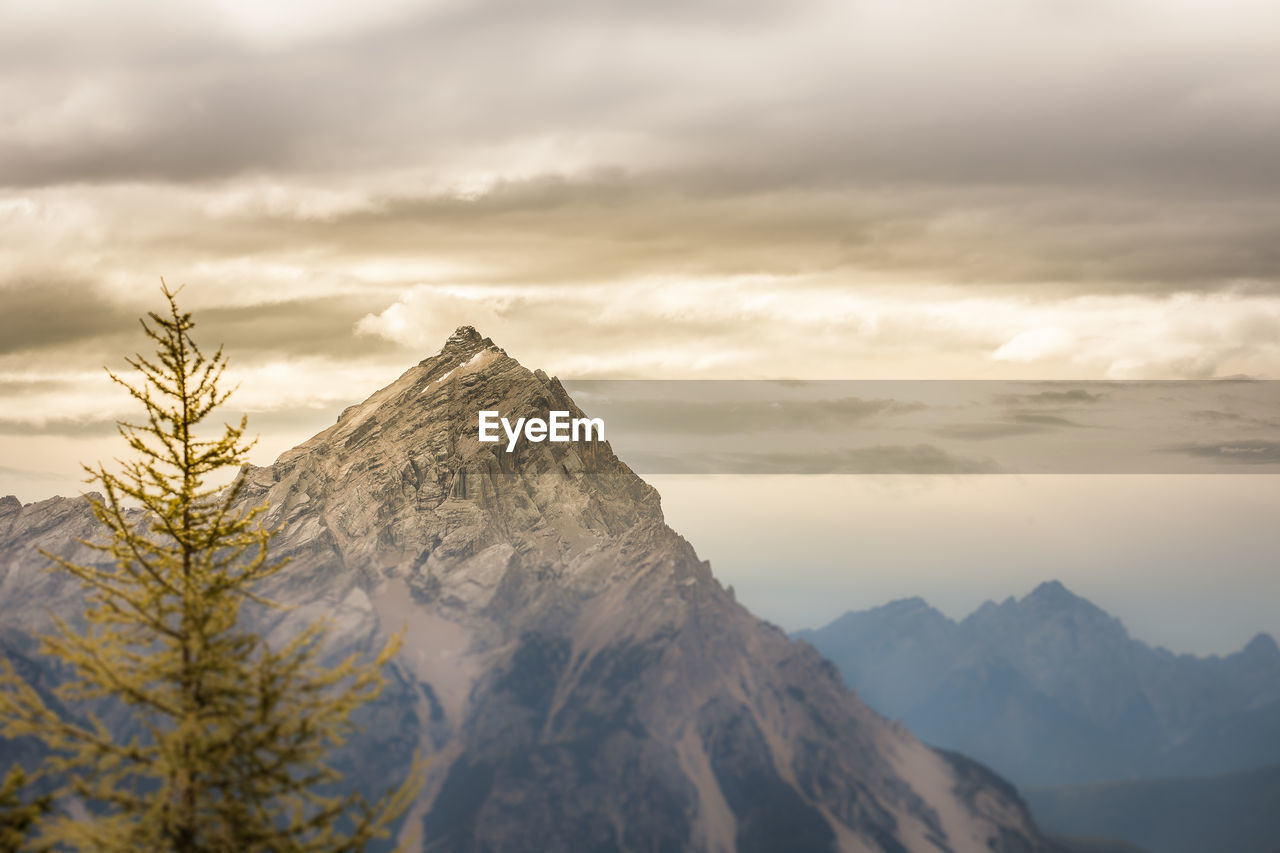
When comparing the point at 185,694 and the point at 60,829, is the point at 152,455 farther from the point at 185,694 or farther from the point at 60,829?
the point at 60,829

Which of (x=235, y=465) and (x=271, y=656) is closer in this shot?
(x=271, y=656)

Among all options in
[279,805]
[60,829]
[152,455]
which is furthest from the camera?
[152,455]

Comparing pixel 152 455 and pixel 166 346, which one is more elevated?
pixel 166 346

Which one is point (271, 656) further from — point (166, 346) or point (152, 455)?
point (166, 346)

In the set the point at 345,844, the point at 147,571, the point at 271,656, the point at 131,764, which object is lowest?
the point at 345,844

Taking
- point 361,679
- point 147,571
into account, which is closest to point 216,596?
point 147,571

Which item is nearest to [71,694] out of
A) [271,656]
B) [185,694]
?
[185,694]

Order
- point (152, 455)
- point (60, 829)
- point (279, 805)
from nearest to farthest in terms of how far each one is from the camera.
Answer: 1. point (60, 829)
2. point (279, 805)
3. point (152, 455)
